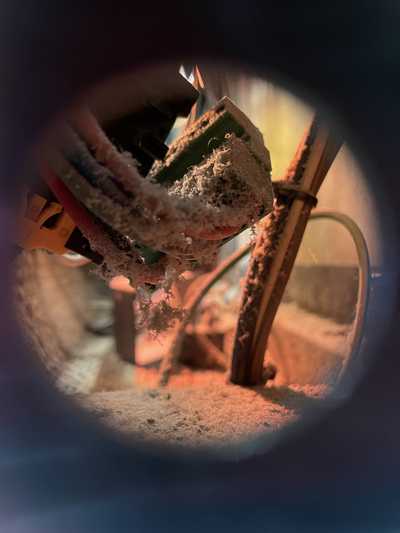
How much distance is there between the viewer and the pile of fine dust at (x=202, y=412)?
1.71 feet

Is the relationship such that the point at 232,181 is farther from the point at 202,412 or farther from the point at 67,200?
the point at 202,412

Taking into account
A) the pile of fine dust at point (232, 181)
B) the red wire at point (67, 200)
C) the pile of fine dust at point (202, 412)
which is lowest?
the pile of fine dust at point (202, 412)

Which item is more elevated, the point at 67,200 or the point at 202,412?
the point at 67,200

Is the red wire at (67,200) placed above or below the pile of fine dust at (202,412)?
above

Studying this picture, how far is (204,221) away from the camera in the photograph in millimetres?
329

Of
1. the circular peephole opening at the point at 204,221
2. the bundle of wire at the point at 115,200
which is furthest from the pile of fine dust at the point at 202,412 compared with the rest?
the bundle of wire at the point at 115,200

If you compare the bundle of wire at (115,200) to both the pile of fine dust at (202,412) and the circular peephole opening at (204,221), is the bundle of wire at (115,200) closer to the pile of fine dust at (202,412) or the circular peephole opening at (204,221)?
the circular peephole opening at (204,221)

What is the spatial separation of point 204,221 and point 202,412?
398 millimetres

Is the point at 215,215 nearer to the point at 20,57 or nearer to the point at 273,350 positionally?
the point at 20,57

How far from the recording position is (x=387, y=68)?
38 centimetres

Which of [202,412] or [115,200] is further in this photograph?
[202,412]

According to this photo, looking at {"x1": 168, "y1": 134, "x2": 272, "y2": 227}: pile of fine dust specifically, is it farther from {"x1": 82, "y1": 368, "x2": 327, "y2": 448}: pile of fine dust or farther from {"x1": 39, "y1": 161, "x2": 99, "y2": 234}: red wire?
{"x1": 82, "y1": 368, "x2": 327, "y2": 448}: pile of fine dust

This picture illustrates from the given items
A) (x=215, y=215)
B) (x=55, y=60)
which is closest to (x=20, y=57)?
(x=55, y=60)

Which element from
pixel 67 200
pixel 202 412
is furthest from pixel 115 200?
pixel 202 412
